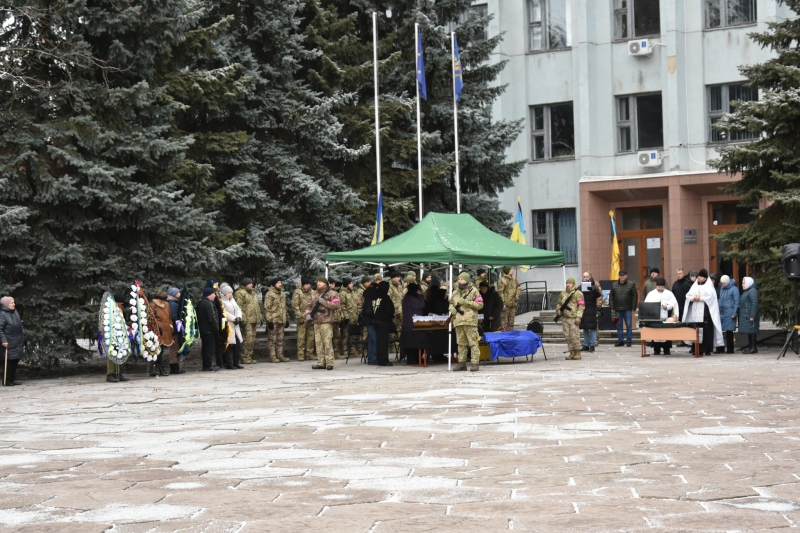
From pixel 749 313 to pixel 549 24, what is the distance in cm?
1803

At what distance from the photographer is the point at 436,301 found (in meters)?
25.3

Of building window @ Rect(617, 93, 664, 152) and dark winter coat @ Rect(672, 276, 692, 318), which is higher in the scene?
building window @ Rect(617, 93, 664, 152)

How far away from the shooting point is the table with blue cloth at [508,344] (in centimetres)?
2377

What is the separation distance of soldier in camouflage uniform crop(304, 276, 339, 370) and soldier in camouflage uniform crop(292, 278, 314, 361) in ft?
11.5

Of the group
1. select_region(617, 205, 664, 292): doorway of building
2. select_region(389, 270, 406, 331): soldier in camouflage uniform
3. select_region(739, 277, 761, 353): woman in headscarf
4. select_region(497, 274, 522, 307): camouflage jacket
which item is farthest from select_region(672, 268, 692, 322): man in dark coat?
select_region(617, 205, 664, 292): doorway of building

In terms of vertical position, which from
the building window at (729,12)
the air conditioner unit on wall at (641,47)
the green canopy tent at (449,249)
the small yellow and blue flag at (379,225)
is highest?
the building window at (729,12)

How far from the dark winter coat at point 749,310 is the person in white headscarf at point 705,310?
0.51m

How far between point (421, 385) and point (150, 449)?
25.8 ft

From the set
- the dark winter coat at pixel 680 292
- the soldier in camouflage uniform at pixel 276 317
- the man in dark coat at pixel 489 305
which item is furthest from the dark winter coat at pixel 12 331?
the dark winter coat at pixel 680 292

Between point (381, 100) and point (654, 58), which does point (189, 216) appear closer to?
point (381, 100)

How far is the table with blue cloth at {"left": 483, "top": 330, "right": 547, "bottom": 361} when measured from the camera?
23.8 meters

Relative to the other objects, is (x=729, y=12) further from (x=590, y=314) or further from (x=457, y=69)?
(x=590, y=314)

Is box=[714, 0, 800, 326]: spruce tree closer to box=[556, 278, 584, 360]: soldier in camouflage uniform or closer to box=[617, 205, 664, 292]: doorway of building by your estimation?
box=[556, 278, 584, 360]: soldier in camouflage uniform

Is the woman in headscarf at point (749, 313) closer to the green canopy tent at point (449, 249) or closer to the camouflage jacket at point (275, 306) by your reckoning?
the green canopy tent at point (449, 249)
